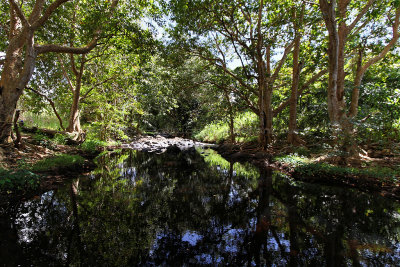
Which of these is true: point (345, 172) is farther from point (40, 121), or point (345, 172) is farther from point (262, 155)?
point (40, 121)

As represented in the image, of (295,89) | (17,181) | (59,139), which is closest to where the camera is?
(17,181)

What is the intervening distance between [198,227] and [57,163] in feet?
19.1

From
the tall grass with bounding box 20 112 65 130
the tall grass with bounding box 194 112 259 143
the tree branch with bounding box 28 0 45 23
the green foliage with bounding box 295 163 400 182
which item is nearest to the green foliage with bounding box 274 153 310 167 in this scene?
the green foliage with bounding box 295 163 400 182

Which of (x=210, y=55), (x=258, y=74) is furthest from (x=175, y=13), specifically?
(x=258, y=74)

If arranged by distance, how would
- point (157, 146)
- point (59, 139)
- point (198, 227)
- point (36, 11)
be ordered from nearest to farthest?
point (198, 227) < point (36, 11) < point (59, 139) < point (157, 146)

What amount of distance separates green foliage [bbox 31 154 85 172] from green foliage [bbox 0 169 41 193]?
99 centimetres

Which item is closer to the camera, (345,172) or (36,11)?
(345,172)

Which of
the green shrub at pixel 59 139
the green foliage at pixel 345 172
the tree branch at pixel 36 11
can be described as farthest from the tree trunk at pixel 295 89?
the green shrub at pixel 59 139

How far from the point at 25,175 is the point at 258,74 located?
33.3ft

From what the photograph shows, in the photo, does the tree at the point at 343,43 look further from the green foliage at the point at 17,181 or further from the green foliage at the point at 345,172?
the green foliage at the point at 17,181

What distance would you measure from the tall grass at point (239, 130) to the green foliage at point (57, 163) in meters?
10.3

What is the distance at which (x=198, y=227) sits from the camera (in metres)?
3.52

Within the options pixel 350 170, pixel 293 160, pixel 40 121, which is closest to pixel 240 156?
pixel 293 160

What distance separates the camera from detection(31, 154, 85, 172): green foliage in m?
5.93
